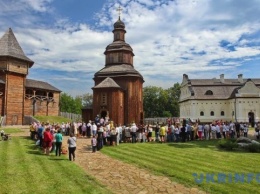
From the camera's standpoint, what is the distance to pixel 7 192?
925 centimetres

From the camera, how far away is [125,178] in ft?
37.5

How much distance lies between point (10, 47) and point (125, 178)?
3754 centimetres

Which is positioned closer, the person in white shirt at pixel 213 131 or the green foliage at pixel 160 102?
the person in white shirt at pixel 213 131

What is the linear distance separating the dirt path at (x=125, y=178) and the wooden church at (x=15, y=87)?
2817 centimetres

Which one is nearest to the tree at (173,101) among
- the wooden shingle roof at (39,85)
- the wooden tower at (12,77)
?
the wooden shingle roof at (39,85)

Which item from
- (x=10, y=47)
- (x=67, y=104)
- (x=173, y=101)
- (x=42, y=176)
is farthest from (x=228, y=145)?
(x=67, y=104)

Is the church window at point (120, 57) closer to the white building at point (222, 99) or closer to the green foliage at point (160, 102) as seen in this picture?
the white building at point (222, 99)

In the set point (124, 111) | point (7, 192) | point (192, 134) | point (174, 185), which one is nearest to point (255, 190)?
point (174, 185)

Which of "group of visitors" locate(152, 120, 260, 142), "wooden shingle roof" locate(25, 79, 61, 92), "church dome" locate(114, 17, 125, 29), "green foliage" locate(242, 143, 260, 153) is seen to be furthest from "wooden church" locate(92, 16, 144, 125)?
"green foliage" locate(242, 143, 260, 153)

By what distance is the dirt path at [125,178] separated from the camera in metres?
9.81

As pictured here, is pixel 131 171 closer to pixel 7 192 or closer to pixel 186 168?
pixel 186 168

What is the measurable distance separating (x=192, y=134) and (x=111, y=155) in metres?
10.7

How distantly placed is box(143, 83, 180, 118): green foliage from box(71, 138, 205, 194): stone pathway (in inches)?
2823

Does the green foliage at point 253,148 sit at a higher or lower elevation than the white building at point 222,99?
lower
